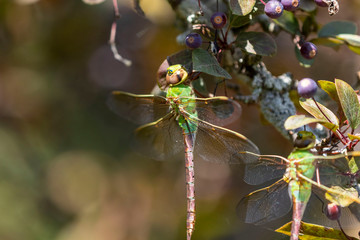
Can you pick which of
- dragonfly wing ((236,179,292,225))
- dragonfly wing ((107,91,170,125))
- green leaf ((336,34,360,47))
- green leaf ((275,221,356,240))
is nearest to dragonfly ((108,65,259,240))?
dragonfly wing ((107,91,170,125))

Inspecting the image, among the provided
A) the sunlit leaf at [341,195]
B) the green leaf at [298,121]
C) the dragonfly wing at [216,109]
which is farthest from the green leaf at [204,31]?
the sunlit leaf at [341,195]

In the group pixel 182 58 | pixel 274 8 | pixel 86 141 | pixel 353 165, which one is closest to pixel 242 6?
pixel 274 8

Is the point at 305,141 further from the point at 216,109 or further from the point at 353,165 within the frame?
the point at 216,109

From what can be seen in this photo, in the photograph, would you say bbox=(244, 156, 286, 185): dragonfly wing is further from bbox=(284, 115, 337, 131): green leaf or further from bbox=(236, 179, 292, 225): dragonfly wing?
bbox=(284, 115, 337, 131): green leaf

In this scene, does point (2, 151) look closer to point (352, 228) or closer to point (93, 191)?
point (93, 191)

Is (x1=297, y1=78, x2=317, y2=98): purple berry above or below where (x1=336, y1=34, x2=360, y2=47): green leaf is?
below

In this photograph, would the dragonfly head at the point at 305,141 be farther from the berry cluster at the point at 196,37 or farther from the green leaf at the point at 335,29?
the green leaf at the point at 335,29
